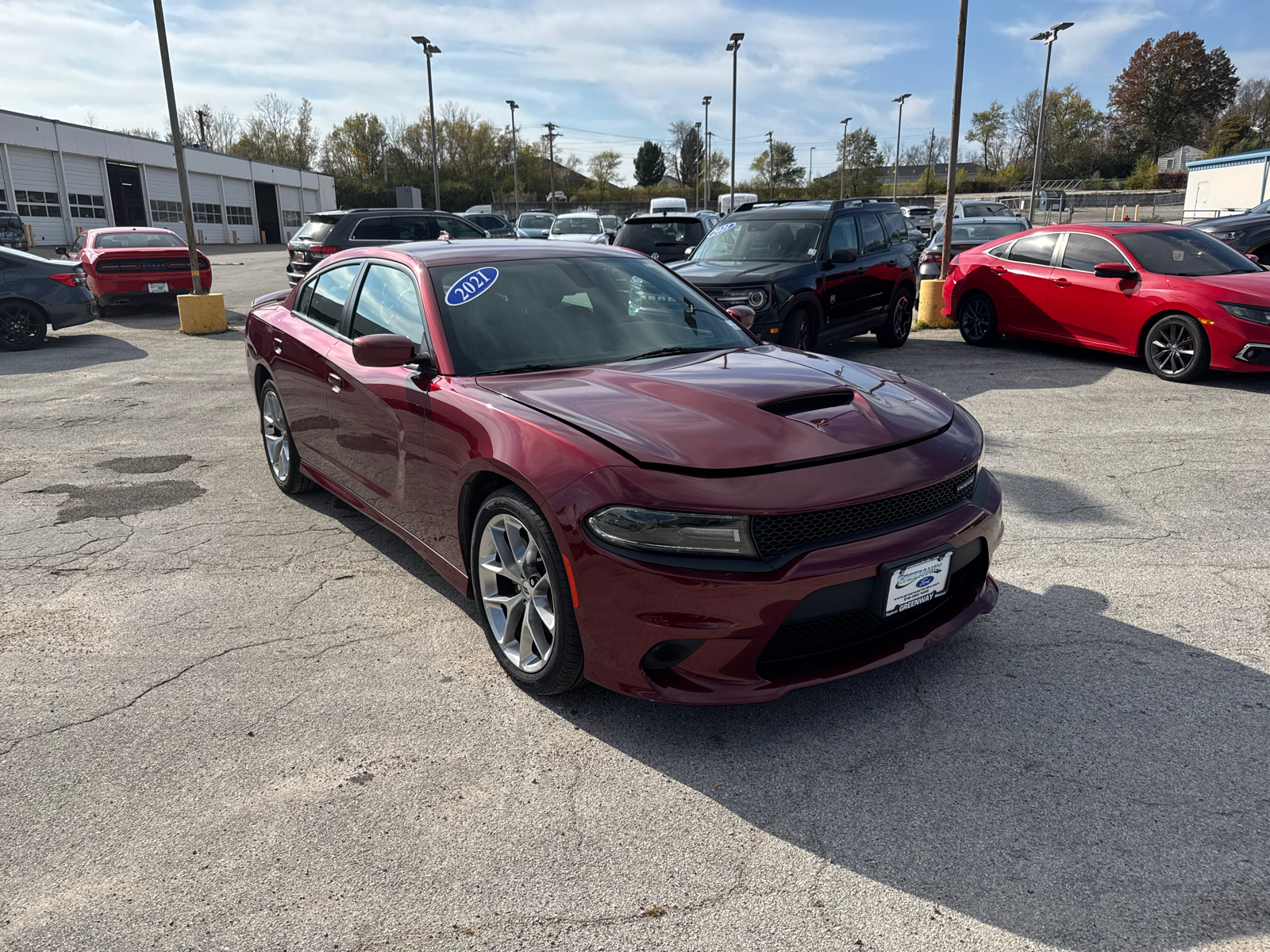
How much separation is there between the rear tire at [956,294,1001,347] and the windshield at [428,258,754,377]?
25.3 ft

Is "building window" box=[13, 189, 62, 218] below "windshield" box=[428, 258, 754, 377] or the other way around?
the other way around

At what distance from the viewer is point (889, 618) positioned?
2961 mm

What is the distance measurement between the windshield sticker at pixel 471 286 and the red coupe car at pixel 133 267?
1350cm

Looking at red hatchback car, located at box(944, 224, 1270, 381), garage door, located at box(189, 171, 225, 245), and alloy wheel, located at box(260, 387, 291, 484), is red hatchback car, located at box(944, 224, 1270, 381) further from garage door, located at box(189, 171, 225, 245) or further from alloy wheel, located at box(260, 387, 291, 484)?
garage door, located at box(189, 171, 225, 245)

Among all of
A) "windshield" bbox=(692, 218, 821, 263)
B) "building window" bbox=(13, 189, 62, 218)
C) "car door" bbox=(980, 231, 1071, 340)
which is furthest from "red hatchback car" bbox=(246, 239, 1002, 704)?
"building window" bbox=(13, 189, 62, 218)

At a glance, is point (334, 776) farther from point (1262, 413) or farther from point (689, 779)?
point (1262, 413)

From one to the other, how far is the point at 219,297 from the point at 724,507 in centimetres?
1422

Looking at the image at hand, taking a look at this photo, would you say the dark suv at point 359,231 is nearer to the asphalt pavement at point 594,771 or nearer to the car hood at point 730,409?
the asphalt pavement at point 594,771

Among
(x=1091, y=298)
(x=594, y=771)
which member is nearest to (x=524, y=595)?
(x=594, y=771)

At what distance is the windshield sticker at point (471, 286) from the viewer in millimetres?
3912

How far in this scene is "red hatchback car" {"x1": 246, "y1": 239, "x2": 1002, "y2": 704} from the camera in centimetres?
271

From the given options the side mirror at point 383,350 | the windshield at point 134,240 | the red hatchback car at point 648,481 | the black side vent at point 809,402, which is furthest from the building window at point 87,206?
the black side vent at point 809,402

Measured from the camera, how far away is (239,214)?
53500mm

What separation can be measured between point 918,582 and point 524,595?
1.35 meters
